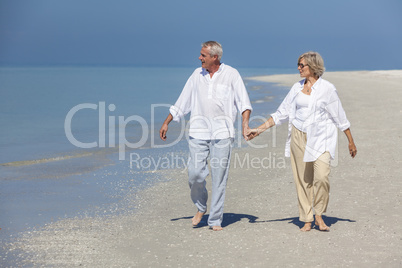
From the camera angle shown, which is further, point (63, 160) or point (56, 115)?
point (56, 115)

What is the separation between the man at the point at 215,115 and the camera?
5.89 meters

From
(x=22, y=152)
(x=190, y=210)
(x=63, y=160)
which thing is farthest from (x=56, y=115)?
(x=190, y=210)

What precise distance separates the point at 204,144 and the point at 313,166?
1.17m

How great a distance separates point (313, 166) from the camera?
5801 millimetres

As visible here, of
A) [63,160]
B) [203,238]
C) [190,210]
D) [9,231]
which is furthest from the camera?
[63,160]

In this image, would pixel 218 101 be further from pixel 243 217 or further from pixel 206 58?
pixel 243 217

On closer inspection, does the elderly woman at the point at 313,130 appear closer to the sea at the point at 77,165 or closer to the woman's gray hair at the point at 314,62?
the woman's gray hair at the point at 314,62

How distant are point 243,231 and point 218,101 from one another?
1421 mm

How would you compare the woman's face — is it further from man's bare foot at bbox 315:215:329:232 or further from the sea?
the sea

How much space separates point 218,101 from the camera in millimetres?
5895

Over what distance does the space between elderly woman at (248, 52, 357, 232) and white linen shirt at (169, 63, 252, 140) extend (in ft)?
1.84

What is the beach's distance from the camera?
5125mm

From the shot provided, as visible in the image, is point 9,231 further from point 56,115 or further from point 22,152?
point 56,115

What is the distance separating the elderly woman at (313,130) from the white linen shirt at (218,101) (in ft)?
1.84
